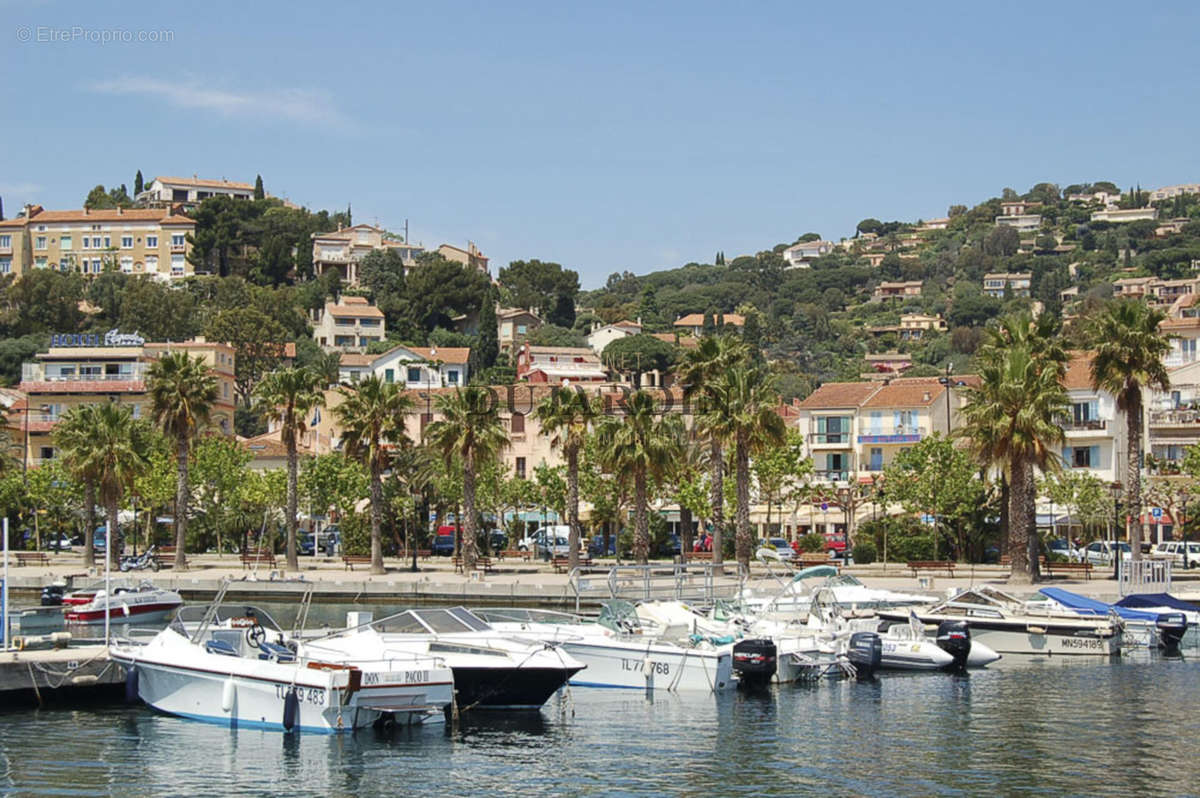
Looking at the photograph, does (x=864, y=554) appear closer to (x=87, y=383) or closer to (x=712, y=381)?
(x=712, y=381)

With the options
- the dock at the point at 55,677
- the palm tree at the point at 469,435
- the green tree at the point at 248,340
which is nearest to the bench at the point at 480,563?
the palm tree at the point at 469,435

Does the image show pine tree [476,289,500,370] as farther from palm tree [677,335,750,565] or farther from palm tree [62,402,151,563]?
palm tree [677,335,750,565]

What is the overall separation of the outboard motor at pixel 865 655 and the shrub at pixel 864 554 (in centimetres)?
3180

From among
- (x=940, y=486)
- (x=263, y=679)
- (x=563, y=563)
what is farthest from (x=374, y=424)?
(x=263, y=679)

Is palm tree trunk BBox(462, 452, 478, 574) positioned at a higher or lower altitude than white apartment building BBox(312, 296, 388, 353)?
lower

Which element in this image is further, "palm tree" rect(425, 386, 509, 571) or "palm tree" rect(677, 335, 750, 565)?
"palm tree" rect(425, 386, 509, 571)

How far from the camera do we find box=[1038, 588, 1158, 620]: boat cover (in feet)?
173

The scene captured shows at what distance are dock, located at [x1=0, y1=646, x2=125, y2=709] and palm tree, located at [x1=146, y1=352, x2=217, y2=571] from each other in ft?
123

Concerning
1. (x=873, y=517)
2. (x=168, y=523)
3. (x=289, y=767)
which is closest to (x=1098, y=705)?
(x=289, y=767)

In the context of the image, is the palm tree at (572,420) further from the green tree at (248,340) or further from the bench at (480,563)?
the green tree at (248,340)

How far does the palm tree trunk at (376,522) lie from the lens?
7344 centimetres

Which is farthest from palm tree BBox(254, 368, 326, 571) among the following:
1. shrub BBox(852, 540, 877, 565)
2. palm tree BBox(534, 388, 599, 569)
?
shrub BBox(852, 540, 877, 565)

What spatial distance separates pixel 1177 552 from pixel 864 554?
16692 mm

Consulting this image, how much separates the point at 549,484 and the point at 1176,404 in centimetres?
3870
